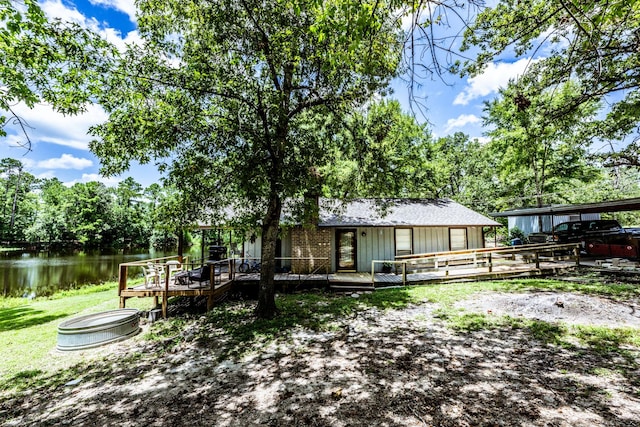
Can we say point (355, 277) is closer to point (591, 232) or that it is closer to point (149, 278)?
point (149, 278)

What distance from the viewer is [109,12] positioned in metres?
6.87

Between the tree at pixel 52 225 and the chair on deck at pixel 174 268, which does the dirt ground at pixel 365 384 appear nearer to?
the chair on deck at pixel 174 268

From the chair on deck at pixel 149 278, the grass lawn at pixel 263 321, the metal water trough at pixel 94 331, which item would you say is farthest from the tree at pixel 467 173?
the metal water trough at pixel 94 331

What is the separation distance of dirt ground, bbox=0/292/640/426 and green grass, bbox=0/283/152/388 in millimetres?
1370

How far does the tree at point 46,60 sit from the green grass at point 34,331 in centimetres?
495

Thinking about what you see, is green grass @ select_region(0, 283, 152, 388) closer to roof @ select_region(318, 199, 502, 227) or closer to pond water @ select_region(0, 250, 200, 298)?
pond water @ select_region(0, 250, 200, 298)

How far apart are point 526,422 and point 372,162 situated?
7.14 metres

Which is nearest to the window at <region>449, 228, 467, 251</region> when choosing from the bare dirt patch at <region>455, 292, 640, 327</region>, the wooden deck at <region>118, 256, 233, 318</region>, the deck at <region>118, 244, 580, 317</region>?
the deck at <region>118, 244, 580, 317</region>

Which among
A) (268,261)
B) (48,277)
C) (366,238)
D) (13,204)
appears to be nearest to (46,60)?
(268,261)

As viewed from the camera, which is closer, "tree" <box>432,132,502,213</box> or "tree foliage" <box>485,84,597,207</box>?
"tree foliage" <box>485,84,597,207</box>

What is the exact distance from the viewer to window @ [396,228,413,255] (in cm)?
1403

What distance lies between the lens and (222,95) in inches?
272

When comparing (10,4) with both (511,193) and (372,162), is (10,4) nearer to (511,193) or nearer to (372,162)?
(372,162)

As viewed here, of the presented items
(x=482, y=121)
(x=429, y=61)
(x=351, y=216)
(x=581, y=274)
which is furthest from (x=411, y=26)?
(x=482, y=121)
